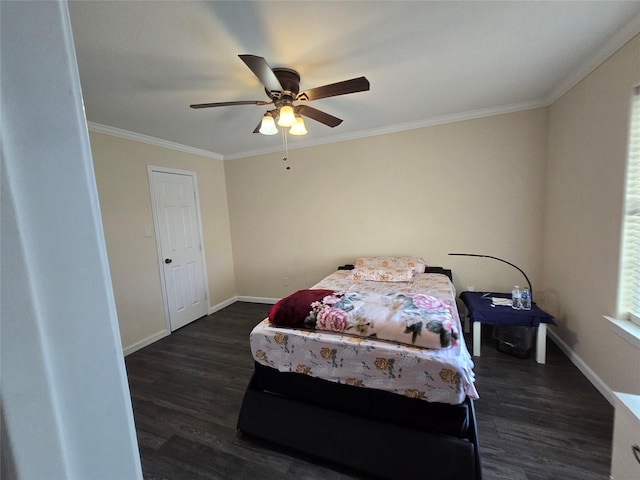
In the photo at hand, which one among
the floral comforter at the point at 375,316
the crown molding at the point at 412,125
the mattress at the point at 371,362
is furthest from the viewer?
the crown molding at the point at 412,125

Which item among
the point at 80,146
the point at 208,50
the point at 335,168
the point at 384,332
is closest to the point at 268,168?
the point at 335,168

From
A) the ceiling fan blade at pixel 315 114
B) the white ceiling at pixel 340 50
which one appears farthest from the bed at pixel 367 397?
the white ceiling at pixel 340 50

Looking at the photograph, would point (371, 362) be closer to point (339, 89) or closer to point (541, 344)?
point (339, 89)

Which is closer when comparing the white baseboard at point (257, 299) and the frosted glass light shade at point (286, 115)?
the frosted glass light shade at point (286, 115)

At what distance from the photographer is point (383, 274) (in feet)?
10.0

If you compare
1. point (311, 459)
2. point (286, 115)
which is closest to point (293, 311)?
point (311, 459)

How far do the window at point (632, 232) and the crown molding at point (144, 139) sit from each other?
14.0 ft

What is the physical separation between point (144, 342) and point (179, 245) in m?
1.22

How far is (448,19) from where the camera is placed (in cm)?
149

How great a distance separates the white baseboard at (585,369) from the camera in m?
1.88

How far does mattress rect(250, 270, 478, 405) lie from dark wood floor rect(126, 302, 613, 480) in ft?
1.80

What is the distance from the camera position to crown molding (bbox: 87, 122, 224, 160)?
2643 millimetres

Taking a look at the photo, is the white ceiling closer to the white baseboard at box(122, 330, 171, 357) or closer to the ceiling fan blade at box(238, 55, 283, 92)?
the ceiling fan blade at box(238, 55, 283, 92)

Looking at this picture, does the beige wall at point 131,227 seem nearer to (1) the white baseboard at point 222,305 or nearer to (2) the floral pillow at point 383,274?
(1) the white baseboard at point 222,305
